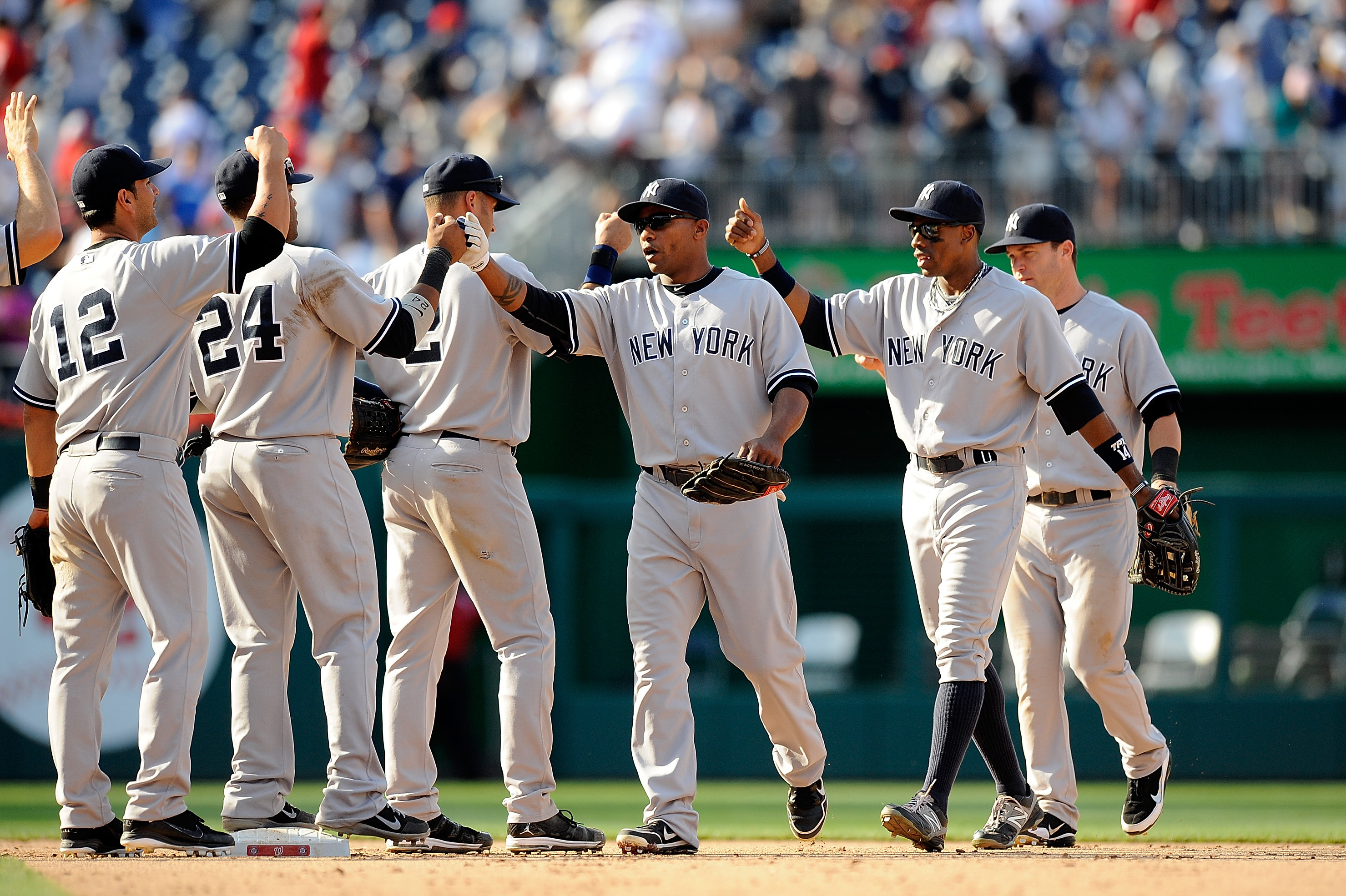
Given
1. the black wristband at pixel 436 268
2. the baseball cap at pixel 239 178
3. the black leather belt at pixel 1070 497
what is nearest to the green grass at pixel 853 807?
the black leather belt at pixel 1070 497

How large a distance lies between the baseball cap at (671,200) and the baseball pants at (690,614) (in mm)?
946

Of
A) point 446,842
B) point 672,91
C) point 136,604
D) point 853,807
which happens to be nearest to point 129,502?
point 136,604

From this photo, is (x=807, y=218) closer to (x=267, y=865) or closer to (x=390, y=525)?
(x=390, y=525)

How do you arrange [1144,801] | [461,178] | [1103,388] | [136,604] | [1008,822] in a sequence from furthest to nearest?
[1103,388]
[1144,801]
[1008,822]
[461,178]
[136,604]

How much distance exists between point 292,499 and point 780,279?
2.04 metres

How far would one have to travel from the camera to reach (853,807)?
8969 millimetres

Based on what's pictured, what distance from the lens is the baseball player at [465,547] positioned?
5.70 meters

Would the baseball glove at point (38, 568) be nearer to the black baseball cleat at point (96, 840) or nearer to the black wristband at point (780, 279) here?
the black baseball cleat at point (96, 840)

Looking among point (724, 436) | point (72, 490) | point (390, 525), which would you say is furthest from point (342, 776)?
point (724, 436)

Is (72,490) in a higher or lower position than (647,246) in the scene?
lower

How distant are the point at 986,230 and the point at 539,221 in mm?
3574

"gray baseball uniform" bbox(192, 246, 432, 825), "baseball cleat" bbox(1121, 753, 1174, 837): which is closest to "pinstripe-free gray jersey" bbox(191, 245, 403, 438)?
"gray baseball uniform" bbox(192, 246, 432, 825)

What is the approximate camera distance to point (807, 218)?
13.2 m

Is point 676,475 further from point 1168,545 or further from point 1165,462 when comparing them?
point 1165,462
